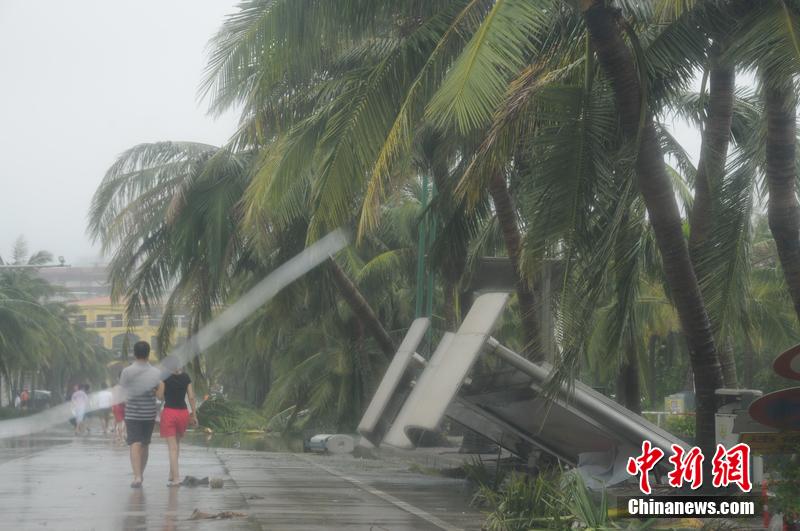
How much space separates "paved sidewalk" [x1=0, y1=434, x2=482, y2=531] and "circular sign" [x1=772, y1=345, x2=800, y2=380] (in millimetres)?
4031

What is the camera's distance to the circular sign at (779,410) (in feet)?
23.4

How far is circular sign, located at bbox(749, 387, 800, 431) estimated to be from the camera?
7.12 m

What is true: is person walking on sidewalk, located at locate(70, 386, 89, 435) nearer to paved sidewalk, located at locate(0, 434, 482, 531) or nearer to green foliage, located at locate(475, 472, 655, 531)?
paved sidewalk, located at locate(0, 434, 482, 531)

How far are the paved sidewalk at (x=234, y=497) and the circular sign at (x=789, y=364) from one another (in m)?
4.03

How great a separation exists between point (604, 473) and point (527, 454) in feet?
5.61

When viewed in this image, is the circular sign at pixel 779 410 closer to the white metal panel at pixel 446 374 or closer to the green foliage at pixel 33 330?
the white metal panel at pixel 446 374

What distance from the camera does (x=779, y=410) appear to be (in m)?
7.23

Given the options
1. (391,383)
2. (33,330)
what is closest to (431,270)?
(391,383)

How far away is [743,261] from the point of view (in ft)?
37.4

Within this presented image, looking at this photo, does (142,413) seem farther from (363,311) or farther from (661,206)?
(363,311)

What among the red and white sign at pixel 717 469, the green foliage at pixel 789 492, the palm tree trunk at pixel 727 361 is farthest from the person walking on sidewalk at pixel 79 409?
the green foliage at pixel 789 492

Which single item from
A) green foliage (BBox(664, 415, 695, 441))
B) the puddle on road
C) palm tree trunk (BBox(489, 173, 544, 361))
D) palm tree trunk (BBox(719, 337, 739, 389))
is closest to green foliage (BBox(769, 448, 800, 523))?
palm tree trunk (BBox(719, 337, 739, 389))

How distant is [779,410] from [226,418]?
1277 inches

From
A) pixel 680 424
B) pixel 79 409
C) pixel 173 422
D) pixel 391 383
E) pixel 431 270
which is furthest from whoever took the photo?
pixel 79 409
